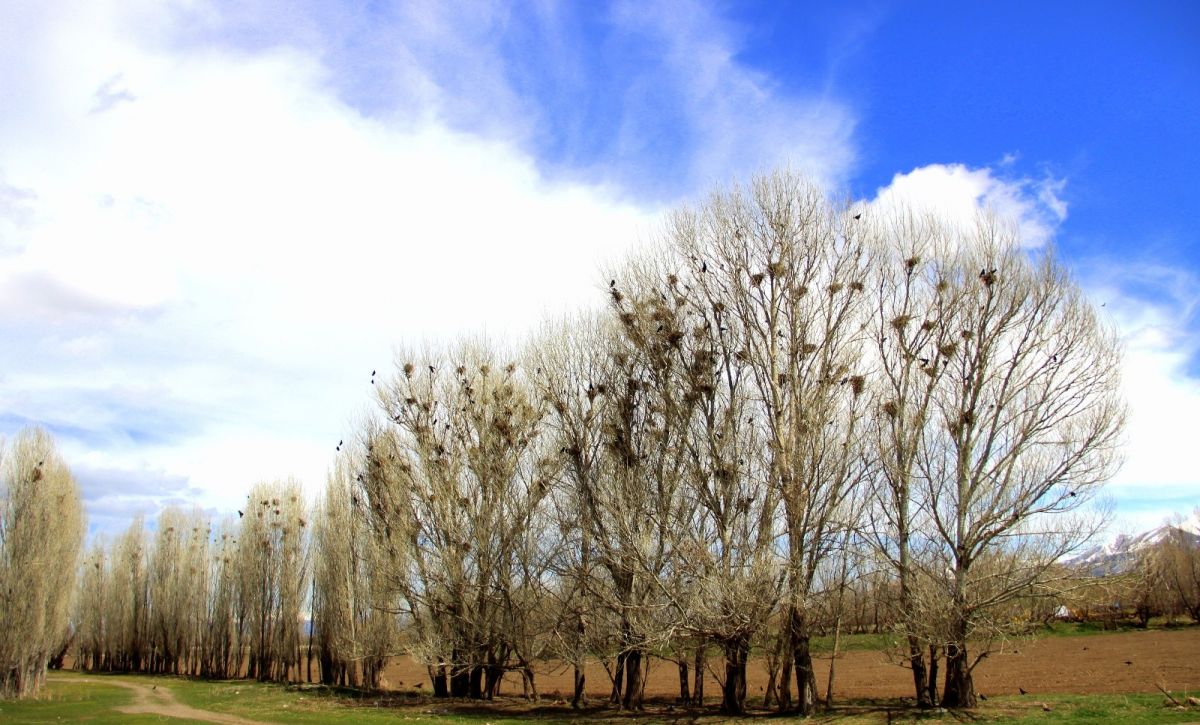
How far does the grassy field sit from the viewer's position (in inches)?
674

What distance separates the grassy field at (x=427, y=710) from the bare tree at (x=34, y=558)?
6.05ft

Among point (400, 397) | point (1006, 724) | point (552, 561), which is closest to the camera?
point (1006, 724)

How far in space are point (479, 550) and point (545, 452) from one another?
14.8ft

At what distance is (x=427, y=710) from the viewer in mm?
26609

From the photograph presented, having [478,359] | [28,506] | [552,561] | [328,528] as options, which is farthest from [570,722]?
[28,506]

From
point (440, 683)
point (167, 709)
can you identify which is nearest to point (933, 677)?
point (440, 683)

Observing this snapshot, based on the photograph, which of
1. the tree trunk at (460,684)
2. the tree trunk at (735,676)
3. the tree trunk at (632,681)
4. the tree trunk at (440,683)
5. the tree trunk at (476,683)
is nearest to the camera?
the tree trunk at (735,676)

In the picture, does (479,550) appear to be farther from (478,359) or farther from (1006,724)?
(1006,724)

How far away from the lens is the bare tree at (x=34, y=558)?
102 feet

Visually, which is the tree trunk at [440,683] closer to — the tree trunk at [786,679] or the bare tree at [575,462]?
the bare tree at [575,462]

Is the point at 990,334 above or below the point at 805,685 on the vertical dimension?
above

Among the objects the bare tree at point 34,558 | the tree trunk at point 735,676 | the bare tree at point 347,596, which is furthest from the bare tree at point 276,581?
the tree trunk at point 735,676

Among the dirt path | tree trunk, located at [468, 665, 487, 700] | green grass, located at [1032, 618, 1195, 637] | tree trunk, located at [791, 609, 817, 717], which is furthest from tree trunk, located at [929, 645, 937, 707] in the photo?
green grass, located at [1032, 618, 1195, 637]

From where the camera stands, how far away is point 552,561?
2636 centimetres
